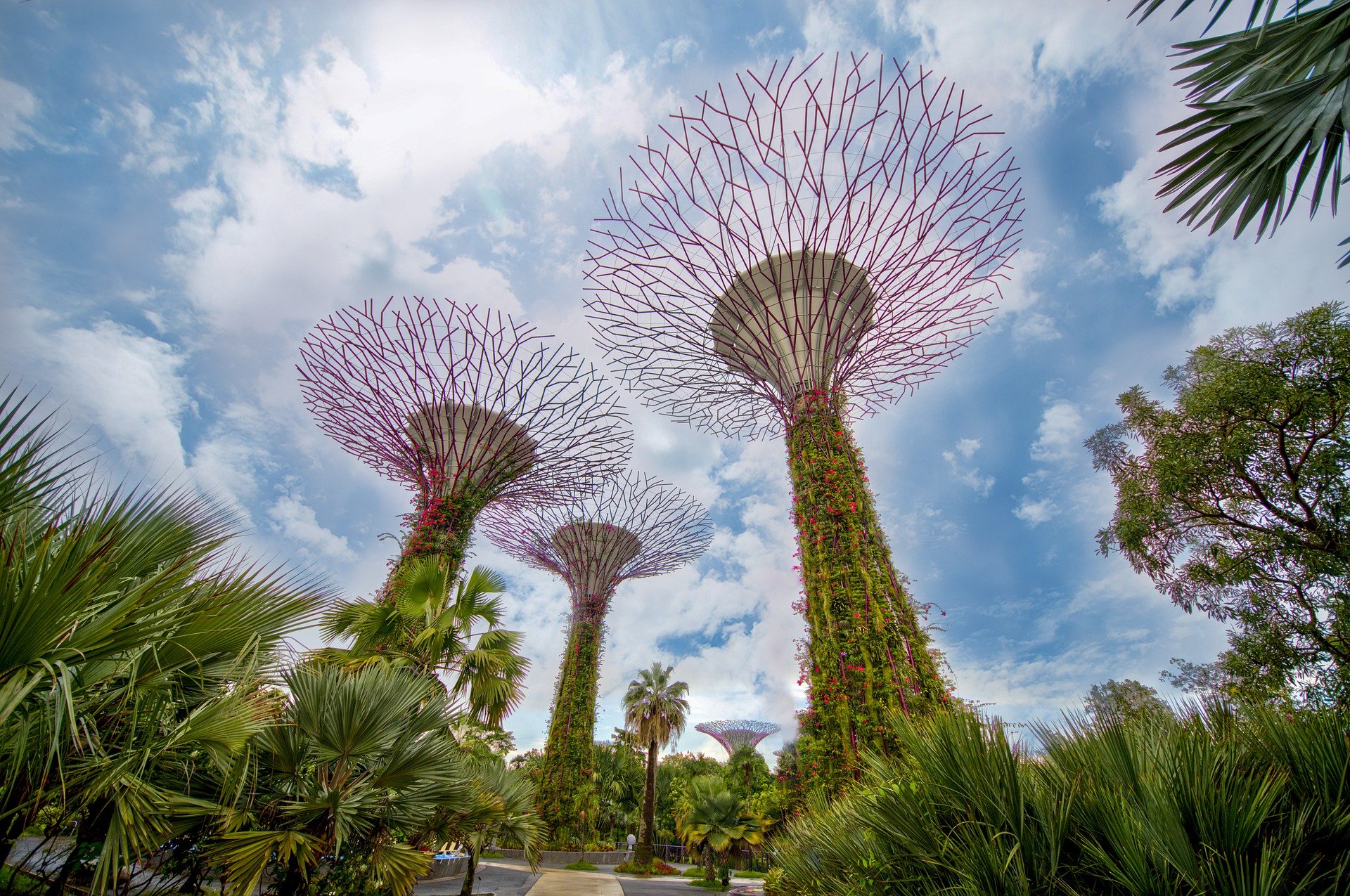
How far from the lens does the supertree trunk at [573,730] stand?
19609mm

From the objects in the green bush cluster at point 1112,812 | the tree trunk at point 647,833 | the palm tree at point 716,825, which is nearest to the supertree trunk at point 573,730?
the tree trunk at point 647,833

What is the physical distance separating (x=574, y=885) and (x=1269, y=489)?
647 inches

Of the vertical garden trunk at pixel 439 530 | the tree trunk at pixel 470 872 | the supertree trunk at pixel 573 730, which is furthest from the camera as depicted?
the supertree trunk at pixel 573 730

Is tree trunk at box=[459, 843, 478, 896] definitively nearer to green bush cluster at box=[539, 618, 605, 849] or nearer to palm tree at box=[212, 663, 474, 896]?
palm tree at box=[212, 663, 474, 896]

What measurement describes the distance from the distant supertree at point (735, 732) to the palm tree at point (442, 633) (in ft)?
90.9

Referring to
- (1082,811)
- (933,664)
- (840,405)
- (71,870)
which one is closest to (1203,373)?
(840,405)

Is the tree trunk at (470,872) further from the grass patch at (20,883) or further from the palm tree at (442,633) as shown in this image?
the grass patch at (20,883)

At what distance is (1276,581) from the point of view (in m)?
Result: 10.8

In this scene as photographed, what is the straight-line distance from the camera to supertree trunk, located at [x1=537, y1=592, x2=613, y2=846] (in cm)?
1961

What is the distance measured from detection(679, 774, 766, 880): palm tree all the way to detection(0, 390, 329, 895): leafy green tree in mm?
16772

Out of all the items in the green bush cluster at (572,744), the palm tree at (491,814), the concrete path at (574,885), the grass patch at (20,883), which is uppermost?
the green bush cluster at (572,744)

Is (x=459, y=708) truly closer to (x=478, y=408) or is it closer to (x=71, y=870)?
(x=71, y=870)

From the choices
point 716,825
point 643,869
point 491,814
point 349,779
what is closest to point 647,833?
point 643,869

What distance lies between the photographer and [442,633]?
8.52 meters
